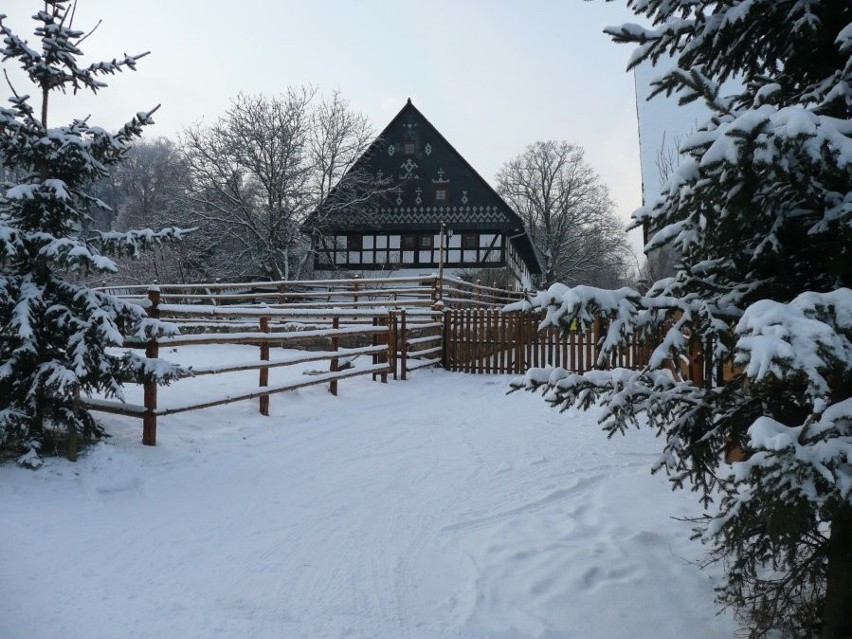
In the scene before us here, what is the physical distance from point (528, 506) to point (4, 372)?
13.6 feet

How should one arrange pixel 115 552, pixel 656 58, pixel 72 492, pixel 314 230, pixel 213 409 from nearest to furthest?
1. pixel 656 58
2. pixel 115 552
3. pixel 72 492
4. pixel 213 409
5. pixel 314 230

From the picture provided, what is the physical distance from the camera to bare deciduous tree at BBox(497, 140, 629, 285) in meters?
46.7

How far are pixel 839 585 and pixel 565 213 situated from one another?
45.9m

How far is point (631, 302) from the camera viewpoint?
2.70m

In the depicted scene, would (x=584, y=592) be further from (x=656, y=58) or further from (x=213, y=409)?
(x=213, y=409)

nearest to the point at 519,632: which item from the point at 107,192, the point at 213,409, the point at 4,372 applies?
the point at 4,372

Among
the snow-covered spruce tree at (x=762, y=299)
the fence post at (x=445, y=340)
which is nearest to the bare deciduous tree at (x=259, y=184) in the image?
the fence post at (x=445, y=340)

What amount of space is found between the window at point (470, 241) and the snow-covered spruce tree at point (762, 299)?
27327 millimetres

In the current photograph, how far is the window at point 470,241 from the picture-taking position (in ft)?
101

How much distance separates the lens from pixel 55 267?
5.21 m

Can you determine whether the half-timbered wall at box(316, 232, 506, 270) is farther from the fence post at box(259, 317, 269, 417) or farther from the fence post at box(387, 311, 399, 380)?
the fence post at box(259, 317, 269, 417)

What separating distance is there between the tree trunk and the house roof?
27579mm

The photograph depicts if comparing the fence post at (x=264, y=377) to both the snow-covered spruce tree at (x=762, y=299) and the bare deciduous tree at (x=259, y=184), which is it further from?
the bare deciduous tree at (x=259, y=184)

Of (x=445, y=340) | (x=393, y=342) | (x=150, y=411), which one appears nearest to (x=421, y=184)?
(x=445, y=340)
